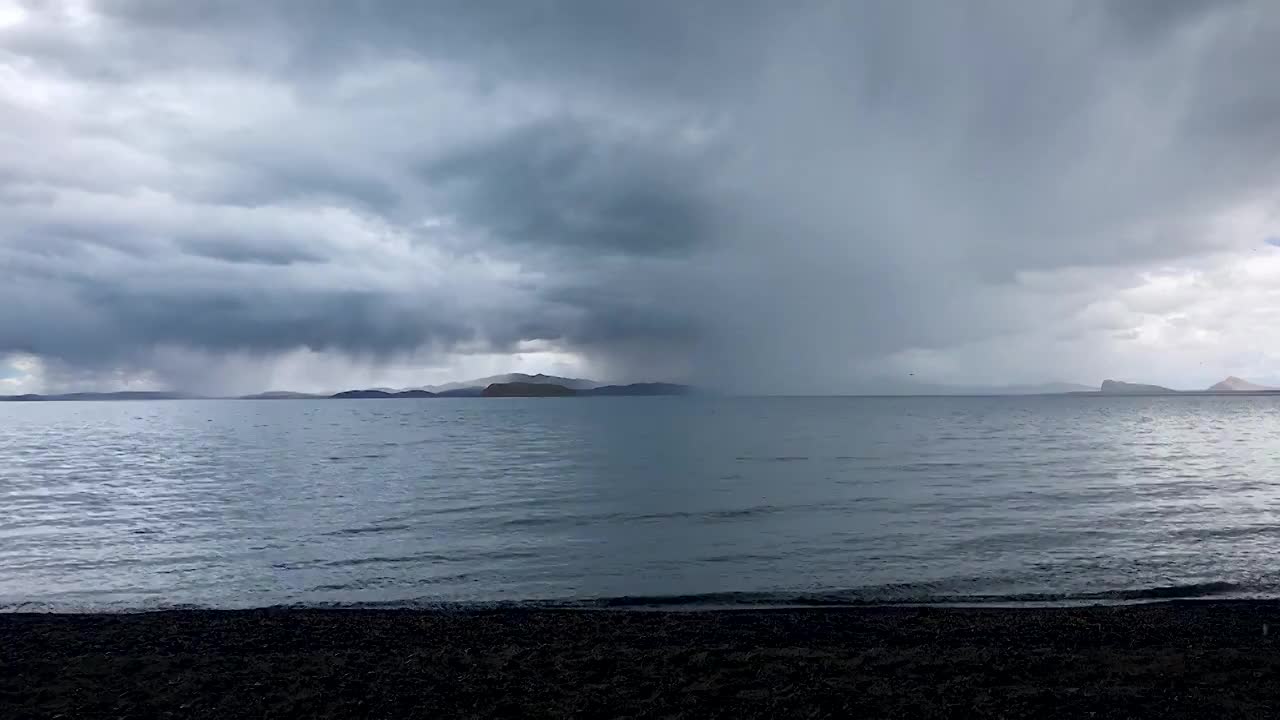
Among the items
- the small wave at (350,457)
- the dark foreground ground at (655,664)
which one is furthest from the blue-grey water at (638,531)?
the small wave at (350,457)

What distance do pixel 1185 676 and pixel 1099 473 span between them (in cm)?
4289

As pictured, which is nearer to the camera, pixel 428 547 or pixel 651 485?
pixel 428 547

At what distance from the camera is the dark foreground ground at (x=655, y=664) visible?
1142 centimetres

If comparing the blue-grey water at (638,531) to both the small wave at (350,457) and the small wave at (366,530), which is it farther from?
the small wave at (350,457)

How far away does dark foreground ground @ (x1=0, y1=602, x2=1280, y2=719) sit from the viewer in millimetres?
11422

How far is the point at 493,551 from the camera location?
26.1 m

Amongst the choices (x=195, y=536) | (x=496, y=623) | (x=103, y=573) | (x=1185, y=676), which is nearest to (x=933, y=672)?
(x=1185, y=676)

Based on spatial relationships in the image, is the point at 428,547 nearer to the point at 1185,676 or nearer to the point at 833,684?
the point at 833,684

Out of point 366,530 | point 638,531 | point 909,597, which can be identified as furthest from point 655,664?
point 366,530

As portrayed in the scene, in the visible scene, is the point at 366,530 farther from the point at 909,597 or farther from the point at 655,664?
the point at 655,664

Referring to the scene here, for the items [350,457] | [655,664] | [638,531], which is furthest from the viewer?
[350,457]

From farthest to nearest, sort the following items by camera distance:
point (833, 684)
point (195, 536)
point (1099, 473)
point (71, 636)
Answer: point (1099, 473) → point (195, 536) → point (71, 636) → point (833, 684)

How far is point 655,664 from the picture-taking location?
13242 mm

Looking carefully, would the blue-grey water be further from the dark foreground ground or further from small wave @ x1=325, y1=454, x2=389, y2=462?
small wave @ x1=325, y1=454, x2=389, y2=462
